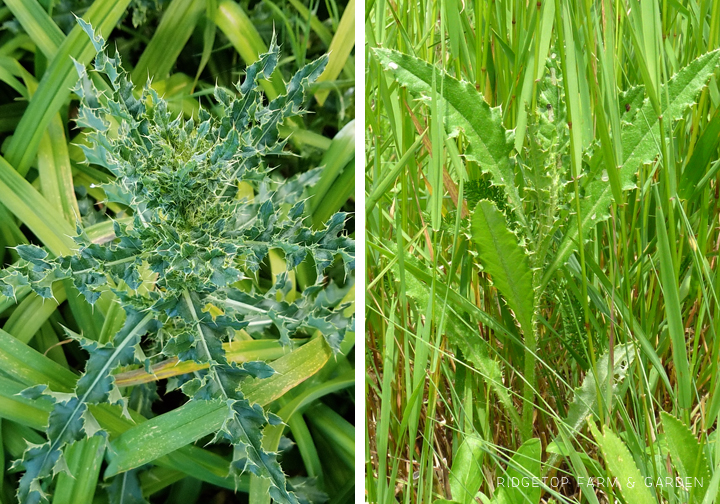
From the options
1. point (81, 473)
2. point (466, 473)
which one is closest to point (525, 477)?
point (466, 473)

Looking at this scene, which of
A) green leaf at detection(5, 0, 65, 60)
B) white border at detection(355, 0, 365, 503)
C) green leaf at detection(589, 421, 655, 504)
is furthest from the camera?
green leaf at detection(5, 0, 65, 60)

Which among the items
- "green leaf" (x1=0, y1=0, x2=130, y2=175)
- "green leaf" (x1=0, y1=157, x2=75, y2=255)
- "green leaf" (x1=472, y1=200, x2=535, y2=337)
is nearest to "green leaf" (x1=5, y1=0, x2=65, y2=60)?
"green leaf" (x1=0, y1=0, x2=130, y2=175)

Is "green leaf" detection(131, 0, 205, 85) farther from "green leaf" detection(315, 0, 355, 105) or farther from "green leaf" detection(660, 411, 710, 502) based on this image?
"green leaf" detection(660, 411, 710, 502)

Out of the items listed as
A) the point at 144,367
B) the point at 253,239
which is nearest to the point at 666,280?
the point at 253,239

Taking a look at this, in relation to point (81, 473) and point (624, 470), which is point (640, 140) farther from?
point (81, 473)

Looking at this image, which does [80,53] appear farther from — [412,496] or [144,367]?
[412,496]

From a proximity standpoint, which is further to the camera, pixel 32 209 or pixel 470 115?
pixel 32 209

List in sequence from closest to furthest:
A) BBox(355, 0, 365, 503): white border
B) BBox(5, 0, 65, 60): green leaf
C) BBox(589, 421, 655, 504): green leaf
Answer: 1. BBox(589, 421, 655, 504): green leaf
2. BBox(355, 0, 365, 503): white border
3. BBox(5, 0, 65, 60): green leaf
